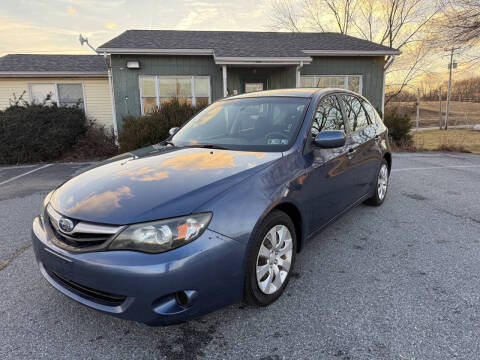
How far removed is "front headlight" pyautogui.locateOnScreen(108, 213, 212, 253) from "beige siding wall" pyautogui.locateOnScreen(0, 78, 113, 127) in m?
13.5

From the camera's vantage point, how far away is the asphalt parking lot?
203cm

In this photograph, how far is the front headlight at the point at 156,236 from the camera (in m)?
1.87

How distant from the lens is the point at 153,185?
2230 millimetres

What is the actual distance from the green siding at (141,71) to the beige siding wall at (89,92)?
7.99 feet

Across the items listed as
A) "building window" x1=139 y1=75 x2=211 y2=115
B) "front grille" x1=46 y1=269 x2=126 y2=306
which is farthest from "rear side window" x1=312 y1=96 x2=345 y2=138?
"building window" x1=139 y1=75 x2=211 y2=115

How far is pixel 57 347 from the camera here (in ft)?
6.79

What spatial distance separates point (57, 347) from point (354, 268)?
244 centimetres

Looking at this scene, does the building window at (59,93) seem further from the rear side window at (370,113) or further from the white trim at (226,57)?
the rear side window at (370,113)

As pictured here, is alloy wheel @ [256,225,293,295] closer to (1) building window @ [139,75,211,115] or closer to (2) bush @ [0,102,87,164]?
(2) bush @ [0,102,87,164]

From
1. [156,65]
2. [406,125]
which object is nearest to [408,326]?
[406,125]

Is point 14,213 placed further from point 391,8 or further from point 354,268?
point 391,8

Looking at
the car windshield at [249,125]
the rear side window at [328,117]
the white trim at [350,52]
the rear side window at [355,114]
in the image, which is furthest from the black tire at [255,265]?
the white trim at [350,52]

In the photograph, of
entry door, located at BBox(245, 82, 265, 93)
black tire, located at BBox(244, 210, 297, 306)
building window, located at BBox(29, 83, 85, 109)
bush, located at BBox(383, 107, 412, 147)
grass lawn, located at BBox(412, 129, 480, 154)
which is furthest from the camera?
entry door, located at BBox(245, 82, 265, 93)

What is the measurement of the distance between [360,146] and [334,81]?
1092 cm
